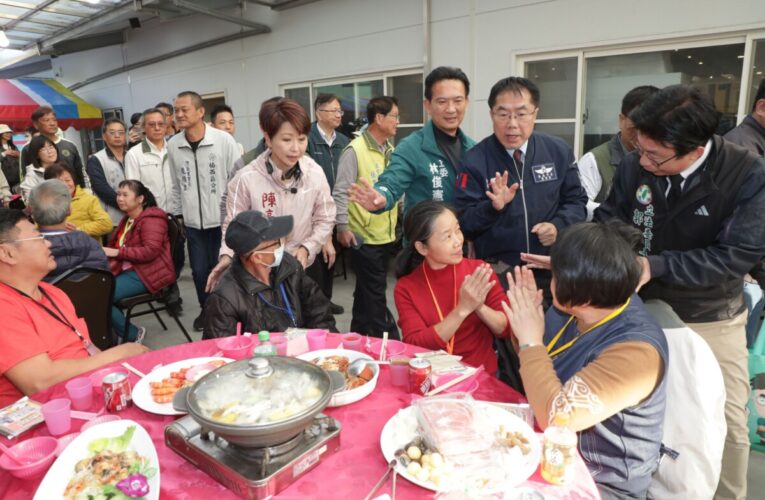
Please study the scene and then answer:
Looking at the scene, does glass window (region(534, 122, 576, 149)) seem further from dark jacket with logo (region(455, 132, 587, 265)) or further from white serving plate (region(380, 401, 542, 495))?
white serving plate (region(380, 401, 542, 495))

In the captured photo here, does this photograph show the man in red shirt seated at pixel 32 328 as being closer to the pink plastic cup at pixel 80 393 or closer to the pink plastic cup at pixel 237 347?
the pink plastic cup at pixel 80 393

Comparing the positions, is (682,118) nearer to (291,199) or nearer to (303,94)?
(291,199)

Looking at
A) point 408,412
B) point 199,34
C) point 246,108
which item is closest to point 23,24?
point 199,34

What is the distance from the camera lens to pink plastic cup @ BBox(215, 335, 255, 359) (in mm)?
1534

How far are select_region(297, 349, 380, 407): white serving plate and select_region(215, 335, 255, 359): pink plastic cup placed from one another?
0.61 ft

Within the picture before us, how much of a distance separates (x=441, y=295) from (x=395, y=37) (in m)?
4.66

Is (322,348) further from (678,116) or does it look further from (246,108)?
(246,108)

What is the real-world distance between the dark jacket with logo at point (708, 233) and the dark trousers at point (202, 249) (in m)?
3.14

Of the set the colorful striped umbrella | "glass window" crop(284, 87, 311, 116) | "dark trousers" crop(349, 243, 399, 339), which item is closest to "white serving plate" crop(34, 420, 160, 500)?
"dark trousers" crop(349, 243, 399, 339)

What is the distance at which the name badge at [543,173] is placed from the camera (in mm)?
2145

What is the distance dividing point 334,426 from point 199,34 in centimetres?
882

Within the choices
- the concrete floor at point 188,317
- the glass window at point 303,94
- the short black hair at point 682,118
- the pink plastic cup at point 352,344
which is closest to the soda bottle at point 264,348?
the pink plastic cup at point 352,344

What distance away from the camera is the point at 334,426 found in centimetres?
109

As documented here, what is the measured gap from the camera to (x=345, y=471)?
103 cm
